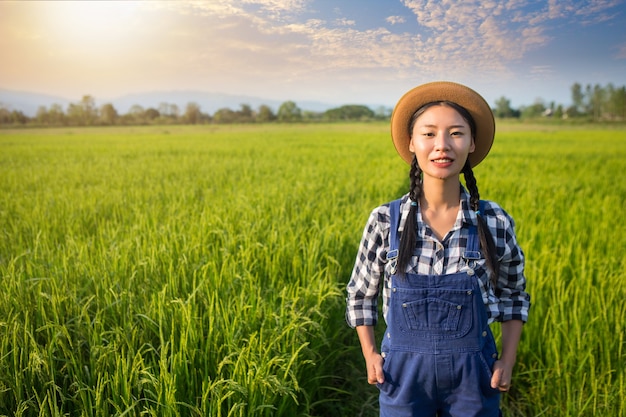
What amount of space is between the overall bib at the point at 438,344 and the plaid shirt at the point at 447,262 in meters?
0.04

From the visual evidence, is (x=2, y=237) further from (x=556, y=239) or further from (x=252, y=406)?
(x=556, y=239)

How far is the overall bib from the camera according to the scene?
3.80ft

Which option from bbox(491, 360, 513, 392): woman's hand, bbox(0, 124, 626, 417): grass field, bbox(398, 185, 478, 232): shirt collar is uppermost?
bbox(398, 185, 478, 232): shirt collar

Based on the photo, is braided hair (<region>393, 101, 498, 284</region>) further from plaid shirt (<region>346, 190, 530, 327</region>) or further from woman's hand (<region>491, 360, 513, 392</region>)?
woman's hand (<region>491, 360, 513, 392</region>)

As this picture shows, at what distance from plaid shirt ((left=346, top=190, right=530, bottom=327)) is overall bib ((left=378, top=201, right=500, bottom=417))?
0.04 meters

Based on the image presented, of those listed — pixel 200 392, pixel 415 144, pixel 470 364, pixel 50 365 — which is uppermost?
pixel 415 144

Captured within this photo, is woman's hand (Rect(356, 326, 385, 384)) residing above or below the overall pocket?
below

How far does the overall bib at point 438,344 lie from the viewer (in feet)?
3.80

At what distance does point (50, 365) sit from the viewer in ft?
5.32

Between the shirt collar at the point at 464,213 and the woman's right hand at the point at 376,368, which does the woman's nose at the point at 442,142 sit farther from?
the woman's right hand at the point at 376,368

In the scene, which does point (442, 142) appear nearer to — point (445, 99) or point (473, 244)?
point (445, 99)

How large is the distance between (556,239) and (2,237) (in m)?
4.35

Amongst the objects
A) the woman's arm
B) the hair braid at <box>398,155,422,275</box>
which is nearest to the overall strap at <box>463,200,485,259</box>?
the hair braid at <box>398,155,422,275</box>

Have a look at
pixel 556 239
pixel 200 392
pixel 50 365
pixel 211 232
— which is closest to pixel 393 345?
pixel 200 392
